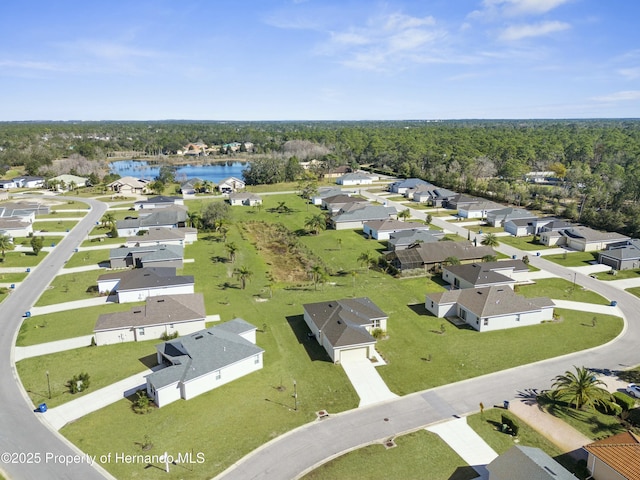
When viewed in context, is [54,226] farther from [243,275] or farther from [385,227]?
[385,227]

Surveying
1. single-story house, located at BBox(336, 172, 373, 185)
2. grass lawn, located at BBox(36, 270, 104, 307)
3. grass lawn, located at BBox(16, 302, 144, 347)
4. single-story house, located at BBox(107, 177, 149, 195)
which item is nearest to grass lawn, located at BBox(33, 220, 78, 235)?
grass lawn, located at BBox(36, 270, 104, 307)

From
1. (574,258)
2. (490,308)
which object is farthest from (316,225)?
(574,258)

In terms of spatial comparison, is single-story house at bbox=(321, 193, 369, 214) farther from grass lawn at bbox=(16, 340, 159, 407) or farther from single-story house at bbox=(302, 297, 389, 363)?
grass lawn at bbox=(16, 340, 159, 407)

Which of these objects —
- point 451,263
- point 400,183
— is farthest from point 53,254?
point 400,183

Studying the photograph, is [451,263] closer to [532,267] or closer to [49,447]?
[532,267]

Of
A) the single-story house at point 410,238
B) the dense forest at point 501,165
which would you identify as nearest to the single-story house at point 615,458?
the single-story house at point 410,238
